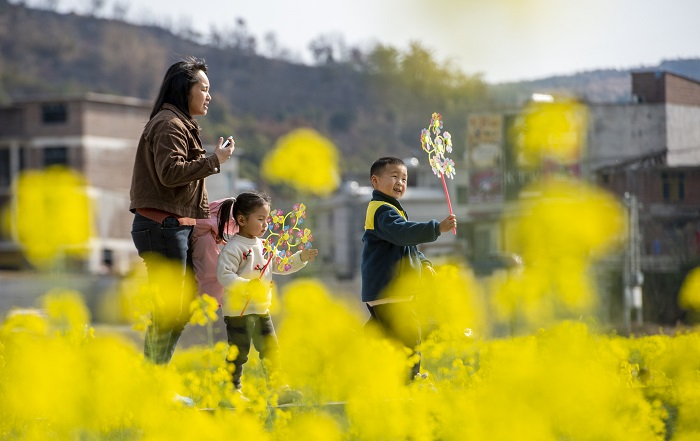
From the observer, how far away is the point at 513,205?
1805 inches

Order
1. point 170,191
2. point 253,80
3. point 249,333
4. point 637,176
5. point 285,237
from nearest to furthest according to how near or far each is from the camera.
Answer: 1. point 170,191
2. point 249,333
3. point 285,237
4. point 637,176
5. point 253,80

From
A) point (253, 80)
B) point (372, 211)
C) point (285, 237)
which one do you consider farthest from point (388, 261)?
point (253, 80)

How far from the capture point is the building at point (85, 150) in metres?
60.1

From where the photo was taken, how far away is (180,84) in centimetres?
540

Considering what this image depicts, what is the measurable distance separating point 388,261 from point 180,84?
1125mm

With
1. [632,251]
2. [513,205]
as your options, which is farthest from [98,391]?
[513,205]

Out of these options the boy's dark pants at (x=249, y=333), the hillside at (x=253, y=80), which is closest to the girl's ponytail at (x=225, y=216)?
the boy's dark pants at (x=249, y=333)

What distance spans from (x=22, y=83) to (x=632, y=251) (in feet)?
261

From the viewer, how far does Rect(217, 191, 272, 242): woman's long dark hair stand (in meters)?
5.54

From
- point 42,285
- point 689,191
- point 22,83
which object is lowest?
point 42,285

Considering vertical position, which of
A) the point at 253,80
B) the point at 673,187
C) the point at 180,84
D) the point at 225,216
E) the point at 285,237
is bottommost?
the point at 673,187

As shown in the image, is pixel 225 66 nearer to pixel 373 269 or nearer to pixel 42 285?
pixel 42 285

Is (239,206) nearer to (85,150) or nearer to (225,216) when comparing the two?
(225,216)

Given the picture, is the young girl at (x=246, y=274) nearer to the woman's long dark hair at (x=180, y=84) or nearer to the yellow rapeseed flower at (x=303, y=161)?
the woman's long dark hair at (x=180, y=84)
